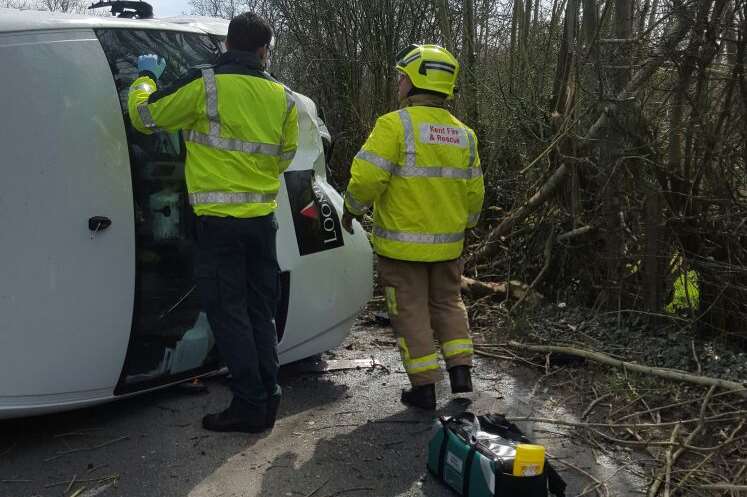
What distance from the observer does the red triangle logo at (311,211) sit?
159 inches

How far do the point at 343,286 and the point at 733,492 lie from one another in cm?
205

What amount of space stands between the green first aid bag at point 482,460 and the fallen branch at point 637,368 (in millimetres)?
1136

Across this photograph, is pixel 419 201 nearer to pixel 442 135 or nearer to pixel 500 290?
pixel 442 135

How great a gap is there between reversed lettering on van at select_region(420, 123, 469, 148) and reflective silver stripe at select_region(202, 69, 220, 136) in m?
1.07

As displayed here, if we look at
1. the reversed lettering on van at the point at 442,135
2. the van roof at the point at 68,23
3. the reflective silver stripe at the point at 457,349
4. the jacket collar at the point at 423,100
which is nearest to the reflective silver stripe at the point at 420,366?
the reflective silver stripe at the point at 457,349

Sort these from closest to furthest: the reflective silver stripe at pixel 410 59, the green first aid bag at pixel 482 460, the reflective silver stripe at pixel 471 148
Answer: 1. the green first aid bag at pixel 482 460
2. the reflective silver stripe at pixel 410 59
3. the reflective silver stripe at pixel 471 148

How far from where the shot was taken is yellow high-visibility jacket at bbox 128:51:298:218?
10.8ft

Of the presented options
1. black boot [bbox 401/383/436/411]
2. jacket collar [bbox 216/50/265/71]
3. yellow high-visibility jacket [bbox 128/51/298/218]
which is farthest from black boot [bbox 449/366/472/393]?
jacket collar [bbox 216/50/265/71]

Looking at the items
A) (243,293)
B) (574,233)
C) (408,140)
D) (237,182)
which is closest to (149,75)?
(237,182)

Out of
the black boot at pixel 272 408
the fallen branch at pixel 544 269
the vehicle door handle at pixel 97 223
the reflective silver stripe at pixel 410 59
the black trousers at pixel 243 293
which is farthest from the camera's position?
the fallen branch at pixel 544 269

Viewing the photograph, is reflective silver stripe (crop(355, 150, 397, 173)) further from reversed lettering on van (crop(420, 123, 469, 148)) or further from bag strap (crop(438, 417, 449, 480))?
bag strap (crop(438, 417, 449, 480))

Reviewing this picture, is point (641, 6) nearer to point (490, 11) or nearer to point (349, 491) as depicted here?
point (349, 491)

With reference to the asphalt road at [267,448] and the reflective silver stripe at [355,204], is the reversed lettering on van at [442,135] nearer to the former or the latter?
the reflective silver stripe at [355,204]

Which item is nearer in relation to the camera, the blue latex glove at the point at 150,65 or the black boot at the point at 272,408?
the blue latex glove at the point at 150,65
